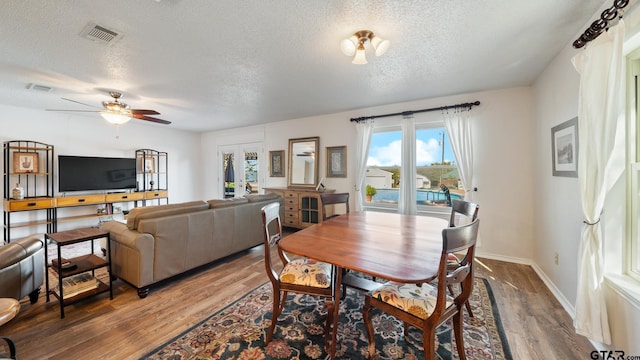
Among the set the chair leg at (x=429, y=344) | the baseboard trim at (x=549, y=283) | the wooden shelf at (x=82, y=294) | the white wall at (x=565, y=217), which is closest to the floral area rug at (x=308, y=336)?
the chair leg at (x=429, y=344)

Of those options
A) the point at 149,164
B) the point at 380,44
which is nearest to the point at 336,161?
the point at 380,44

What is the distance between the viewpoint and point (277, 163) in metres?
5.55

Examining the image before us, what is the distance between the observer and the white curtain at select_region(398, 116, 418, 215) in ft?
12.8

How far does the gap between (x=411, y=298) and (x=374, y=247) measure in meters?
0.36

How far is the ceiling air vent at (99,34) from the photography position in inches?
74.0

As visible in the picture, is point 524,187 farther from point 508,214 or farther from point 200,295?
point 200,295

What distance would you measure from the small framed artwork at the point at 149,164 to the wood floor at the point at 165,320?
4.00 meters

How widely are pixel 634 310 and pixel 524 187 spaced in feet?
7.30

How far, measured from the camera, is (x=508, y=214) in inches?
129

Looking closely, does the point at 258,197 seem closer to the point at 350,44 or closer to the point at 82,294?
the point at 82,294

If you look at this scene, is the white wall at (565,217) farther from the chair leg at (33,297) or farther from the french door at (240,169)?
the french door at (240,169)

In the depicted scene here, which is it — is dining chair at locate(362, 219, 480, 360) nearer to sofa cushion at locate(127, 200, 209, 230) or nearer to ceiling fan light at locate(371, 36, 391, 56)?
ceiling fan light at locate(371, 36, 391, 56)

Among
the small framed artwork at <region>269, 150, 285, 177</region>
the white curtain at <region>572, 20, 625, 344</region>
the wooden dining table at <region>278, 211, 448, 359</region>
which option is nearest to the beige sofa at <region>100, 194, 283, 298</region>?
the wooden dining table at <region>278, 211, 448, 359</region>

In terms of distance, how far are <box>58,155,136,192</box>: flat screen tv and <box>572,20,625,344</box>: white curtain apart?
7.29 metres
